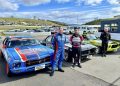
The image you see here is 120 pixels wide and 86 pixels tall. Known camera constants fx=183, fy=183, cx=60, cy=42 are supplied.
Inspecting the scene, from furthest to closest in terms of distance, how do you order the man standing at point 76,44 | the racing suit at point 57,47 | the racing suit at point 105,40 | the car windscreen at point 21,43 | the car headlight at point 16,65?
the racing suit at point 105,40 → the car windscreen at point 21,43 → the man standing at point 76,44 → the racing suit at point 57,47 → the car headlight at point 16,65

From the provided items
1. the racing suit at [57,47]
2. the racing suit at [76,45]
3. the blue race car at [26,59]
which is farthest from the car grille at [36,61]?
the racing suit at [76,45]

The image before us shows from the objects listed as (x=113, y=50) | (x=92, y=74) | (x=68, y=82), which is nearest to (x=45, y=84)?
(x=68, y=82)

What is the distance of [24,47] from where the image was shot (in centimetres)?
757

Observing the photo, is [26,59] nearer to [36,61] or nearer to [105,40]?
[36,61]

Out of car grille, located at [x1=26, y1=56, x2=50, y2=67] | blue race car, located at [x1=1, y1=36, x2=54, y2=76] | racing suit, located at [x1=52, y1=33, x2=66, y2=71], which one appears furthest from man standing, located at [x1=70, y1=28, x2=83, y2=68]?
car grille, located at [x1=26, y1=56, x2=50, y2=67]

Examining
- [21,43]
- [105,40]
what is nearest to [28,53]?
[21,43]

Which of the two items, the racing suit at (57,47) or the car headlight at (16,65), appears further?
the racing suit at (57,47)

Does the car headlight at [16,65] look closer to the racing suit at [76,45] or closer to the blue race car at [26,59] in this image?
the blue race car at [26,59]

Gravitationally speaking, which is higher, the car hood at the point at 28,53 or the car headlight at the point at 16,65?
the car hood at the point at 28,53

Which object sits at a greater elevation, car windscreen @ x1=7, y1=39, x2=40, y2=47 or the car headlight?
car windscreen @ x1=7, y1=39, x2=40, y2=47

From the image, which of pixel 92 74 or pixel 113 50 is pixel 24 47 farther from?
pixel 113 50

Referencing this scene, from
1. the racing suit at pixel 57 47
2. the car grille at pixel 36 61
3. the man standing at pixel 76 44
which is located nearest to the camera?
the car grille at pixel 36 61

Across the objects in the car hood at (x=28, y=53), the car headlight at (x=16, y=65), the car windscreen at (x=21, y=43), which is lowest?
the car headlight at (x=16, y=65)

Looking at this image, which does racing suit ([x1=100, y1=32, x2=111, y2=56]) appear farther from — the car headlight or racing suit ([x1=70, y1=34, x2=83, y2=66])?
the car headlight
